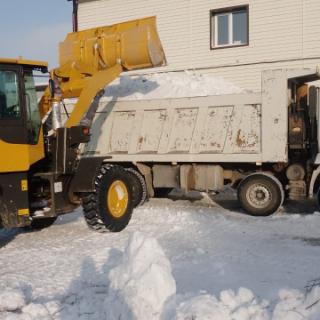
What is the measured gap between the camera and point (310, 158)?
10.8 metres

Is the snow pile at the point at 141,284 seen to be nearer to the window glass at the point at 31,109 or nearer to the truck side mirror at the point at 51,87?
the window glass at the point at 31,109

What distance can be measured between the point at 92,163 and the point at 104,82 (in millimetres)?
1410

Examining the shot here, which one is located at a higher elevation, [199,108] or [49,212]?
[199,108]

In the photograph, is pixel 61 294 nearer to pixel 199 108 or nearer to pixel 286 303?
pixel 286 303

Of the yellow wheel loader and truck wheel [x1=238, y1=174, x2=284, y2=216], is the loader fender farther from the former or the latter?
truck wheel [x1=238, y1=174, x2=284, y2=216]

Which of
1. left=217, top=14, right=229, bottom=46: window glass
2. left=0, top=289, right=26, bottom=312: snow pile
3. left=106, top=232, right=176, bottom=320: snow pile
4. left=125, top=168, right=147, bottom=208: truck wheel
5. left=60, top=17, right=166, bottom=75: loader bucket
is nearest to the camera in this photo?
left=106, top=232, right=176, bottom=320: snow pile

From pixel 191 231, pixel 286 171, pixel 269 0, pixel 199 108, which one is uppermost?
pixel 269 0

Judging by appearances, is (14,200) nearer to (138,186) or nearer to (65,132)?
(65,132)

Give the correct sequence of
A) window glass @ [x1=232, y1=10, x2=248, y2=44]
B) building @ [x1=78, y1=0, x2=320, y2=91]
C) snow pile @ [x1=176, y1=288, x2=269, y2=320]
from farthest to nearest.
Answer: window glass @ [x1=232, y1=10, x2=248, y2=44]
building @ [x1=78, y1=0, x2=320, y2=91]
snow pile @ [x1=176, y1=288, x2=269, y2=320]

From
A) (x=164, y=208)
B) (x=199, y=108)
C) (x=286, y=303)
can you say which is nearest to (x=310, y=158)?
(x=199, y=108)

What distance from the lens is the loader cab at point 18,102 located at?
736cm

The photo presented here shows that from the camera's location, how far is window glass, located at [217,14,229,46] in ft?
60.8

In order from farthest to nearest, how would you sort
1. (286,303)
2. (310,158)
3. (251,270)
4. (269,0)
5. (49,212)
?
(269,0) < (310,158) < (49,212) < (251,270) < (286,303)

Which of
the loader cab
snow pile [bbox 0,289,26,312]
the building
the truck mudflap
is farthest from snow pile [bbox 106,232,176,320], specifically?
the building
